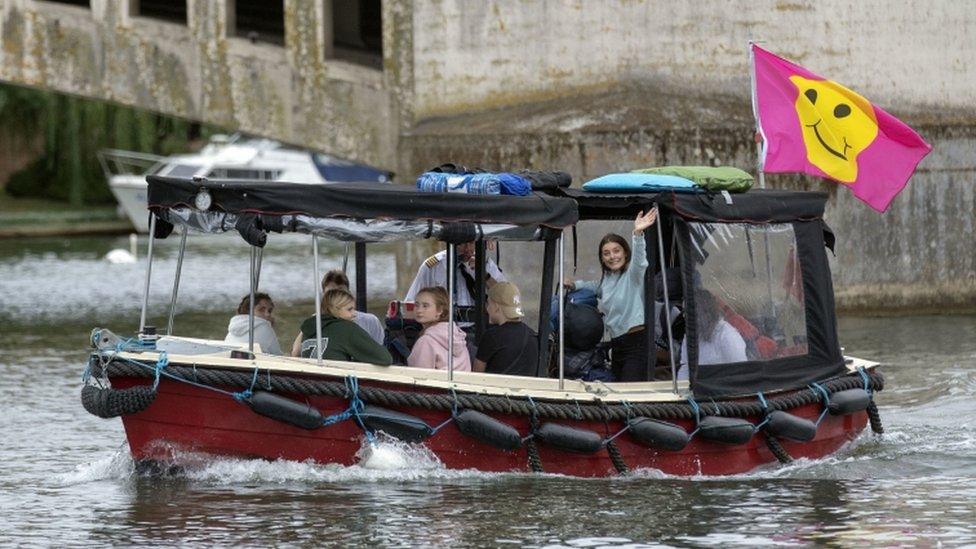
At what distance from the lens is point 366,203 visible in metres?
14.7

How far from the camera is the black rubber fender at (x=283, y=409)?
14.4 m

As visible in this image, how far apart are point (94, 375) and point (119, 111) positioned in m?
42.6

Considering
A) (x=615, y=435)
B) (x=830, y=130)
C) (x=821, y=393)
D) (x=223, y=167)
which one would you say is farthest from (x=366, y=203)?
(x=223, y=167)

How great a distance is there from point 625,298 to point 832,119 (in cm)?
291

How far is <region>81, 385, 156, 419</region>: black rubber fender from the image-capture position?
1445 centimetres

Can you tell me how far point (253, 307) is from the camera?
50.1ft

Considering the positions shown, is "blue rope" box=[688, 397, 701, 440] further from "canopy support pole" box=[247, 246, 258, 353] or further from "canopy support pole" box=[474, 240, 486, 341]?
"canopy support pole" box=[247, 246, 258, 353]

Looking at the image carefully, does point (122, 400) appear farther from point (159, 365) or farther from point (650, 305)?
point (650, 305)

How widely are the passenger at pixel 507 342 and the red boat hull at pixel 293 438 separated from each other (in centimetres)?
63

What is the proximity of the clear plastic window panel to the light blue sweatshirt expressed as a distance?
→ 463 millimetres

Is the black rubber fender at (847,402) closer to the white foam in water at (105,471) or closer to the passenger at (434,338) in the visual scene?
the passenger at (434,338)

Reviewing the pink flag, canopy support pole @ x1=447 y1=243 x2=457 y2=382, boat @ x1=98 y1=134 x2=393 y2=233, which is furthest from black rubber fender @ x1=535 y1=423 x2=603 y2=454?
boat @ x1=98 y1=134 x2=393 y2=233

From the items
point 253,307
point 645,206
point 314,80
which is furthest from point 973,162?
point 253,307

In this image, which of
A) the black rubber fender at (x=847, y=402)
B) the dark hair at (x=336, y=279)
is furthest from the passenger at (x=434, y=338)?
the black rubber fender at (x=847, y=402)
